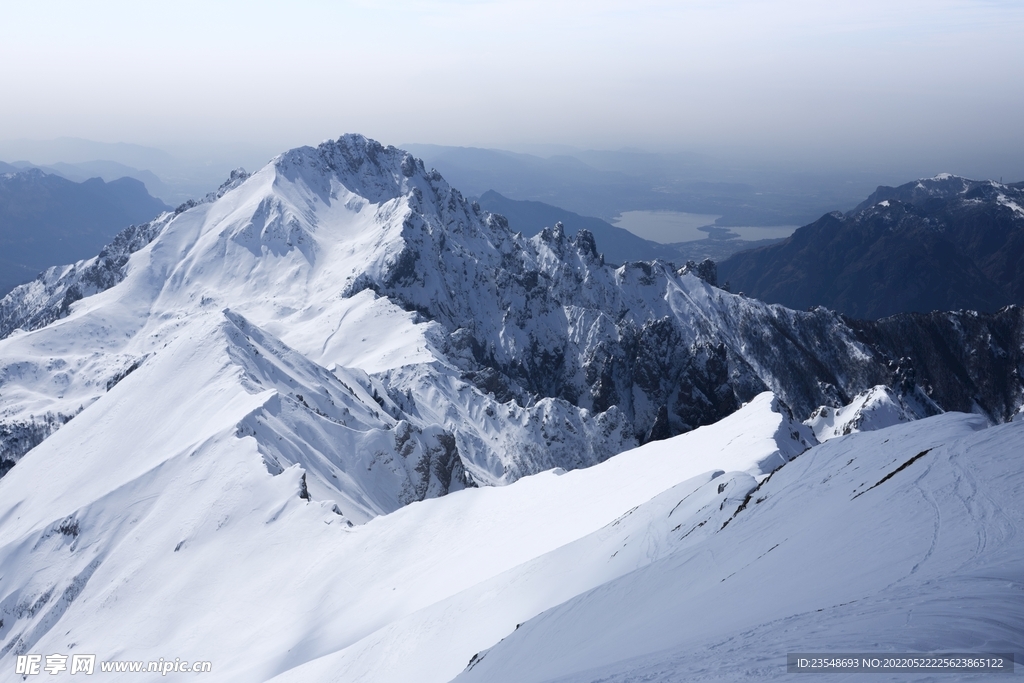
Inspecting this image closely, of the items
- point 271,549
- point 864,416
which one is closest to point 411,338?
point 864,416

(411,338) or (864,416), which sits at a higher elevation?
(411,338)

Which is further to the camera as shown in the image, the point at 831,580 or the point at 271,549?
Answer: the point at 271,549

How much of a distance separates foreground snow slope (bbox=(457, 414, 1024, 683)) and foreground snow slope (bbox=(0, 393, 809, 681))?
381 centimetres

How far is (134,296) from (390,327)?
62579 millimetres

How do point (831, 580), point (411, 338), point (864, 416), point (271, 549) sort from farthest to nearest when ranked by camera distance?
point (411, 338), point (864, 416), point (271, 549), point (831, 580)

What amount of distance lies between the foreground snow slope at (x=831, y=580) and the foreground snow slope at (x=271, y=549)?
3807 mm

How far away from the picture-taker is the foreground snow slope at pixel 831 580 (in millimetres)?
13109

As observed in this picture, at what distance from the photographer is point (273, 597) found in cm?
4141

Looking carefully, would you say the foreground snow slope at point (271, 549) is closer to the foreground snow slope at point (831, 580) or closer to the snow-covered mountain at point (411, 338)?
→ the foreground snow slope at point (831, 580)

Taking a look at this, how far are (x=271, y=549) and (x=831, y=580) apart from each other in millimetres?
39068

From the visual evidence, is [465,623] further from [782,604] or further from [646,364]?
[646,364]

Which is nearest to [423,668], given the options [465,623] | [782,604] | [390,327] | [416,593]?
[465,623]

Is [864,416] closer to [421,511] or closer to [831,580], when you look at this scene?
[421,511]

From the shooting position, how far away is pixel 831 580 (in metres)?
16.0
